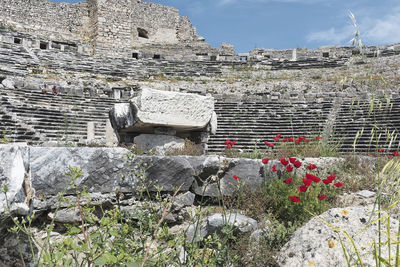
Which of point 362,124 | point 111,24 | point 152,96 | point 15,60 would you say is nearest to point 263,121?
point 362,124

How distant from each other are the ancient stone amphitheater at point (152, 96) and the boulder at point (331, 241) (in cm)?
81

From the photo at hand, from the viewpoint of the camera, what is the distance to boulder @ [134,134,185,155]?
5973mm

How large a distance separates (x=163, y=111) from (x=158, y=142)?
0.60m

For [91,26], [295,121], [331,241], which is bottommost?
[331,241]

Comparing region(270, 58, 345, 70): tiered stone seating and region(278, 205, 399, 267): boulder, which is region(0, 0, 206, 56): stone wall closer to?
region(270, 58, 345, 70): tiered stone seating

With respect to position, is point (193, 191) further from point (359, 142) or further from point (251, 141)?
point (359, 142)

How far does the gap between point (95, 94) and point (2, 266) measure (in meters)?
11.7

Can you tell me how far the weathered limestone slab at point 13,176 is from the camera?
1840 mm

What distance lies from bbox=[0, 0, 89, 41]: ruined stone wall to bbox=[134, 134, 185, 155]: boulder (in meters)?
22.1

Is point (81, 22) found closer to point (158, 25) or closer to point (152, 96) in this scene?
point (158, 25)

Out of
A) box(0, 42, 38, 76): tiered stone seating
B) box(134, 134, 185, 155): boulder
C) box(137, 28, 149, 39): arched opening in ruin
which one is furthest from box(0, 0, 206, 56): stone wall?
box(134, 134, 185, 155): boulder

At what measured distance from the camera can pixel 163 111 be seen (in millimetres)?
5984

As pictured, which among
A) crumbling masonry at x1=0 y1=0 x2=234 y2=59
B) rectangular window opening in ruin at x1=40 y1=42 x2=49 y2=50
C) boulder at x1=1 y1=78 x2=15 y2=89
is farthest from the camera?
crumbling masonry at x1=0 y1=0 x2=234 y2=59

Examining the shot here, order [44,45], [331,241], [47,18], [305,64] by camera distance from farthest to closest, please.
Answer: [47,18] → [305,64] → [44,45] → [331,241]
